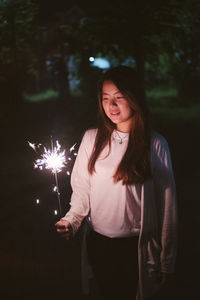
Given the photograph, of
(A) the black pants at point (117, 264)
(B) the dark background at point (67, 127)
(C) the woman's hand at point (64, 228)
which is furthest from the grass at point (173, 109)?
(C) the woman's hand at point (64, 228)

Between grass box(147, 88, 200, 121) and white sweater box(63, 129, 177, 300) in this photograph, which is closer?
white sweater box(63, 129, 177, 300)

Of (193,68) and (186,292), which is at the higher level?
(193,68)

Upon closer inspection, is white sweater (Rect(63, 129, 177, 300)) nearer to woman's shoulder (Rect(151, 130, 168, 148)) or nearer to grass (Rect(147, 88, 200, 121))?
woman's shoulder (Rect(151, 130, 168, 148))

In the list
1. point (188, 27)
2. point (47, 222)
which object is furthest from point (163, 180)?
point (188, 27)

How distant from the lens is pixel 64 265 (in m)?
5.14

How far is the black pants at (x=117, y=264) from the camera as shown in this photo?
2658mm

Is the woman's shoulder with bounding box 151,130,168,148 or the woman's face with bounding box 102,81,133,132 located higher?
the woman's face with bounding box 102,81,133,132

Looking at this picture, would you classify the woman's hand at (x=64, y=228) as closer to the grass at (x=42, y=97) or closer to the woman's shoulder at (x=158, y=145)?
the woman's shoulder at (x=158, y=145)

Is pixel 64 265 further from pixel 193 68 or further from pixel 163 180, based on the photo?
pixel 193 68

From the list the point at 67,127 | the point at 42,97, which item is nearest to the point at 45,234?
the point at 67,127

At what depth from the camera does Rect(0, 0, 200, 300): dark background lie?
5008mm

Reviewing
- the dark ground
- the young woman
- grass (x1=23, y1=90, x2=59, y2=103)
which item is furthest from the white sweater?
grass (x1=23, y1=90, x2=59, y2=103)

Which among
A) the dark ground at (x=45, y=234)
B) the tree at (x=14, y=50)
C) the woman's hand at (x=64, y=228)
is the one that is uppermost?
the tree at (x=14, y=50)

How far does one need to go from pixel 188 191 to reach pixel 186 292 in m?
3.93
